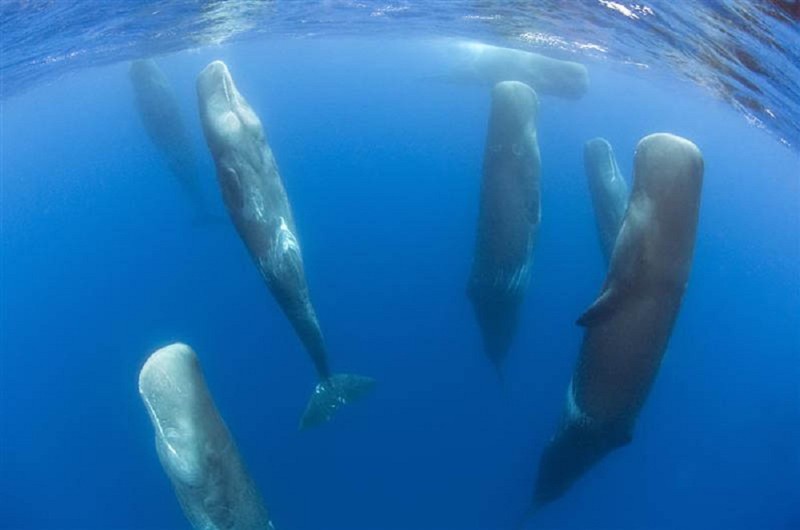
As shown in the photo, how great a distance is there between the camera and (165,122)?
56.1ft

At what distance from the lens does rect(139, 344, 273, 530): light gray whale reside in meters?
7.33

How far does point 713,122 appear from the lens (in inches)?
1227

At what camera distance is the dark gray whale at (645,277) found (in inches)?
280

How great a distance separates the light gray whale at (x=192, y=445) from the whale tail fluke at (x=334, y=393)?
328 centimetres

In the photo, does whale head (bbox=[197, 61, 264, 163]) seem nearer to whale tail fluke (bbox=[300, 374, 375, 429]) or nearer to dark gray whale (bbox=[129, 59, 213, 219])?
whale tail fluke (bbox=[300, 374, 375, 429])

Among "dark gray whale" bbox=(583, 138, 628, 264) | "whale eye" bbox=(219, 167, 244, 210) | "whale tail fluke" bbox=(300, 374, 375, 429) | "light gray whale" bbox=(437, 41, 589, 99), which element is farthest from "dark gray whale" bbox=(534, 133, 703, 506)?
"light gray whale" bbox=(437, 41, 589, 99)

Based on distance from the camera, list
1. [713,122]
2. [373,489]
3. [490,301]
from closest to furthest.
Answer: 1. [490,301]
2. [373,489]
3. [713,122]

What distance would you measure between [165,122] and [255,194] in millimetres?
→ 8652

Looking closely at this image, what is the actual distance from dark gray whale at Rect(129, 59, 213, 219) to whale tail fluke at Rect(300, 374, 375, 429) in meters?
8.83

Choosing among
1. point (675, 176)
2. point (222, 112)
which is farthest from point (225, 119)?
point (675, 176)

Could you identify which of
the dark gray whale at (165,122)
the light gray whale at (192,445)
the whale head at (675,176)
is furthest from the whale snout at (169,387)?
the dark gray whale at (165,122)

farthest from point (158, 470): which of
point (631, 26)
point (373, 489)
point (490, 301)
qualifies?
point (631, 26)

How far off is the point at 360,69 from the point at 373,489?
3482 centimetres

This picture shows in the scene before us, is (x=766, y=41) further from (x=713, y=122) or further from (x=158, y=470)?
(x=713, y=122)
